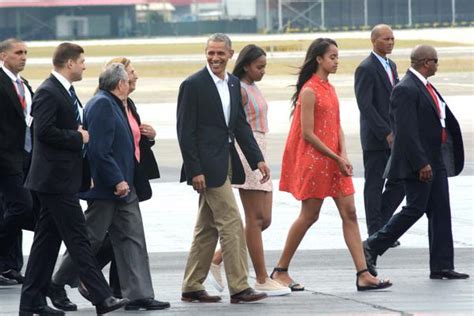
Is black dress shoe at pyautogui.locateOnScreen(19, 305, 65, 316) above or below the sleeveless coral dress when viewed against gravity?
below

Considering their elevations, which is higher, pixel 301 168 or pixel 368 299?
pixel 301 168

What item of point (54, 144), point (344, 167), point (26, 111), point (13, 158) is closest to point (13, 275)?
point (13, 158)

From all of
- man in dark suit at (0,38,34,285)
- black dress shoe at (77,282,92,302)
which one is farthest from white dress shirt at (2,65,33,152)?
black dress shoe at (77,282,92,302)

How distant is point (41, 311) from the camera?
8352mm

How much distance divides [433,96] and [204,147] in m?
2.08

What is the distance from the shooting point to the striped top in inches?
369

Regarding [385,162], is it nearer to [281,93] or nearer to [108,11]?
[281,93]

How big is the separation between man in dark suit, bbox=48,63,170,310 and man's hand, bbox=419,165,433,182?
88.2 inches

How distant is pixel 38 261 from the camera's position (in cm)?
835

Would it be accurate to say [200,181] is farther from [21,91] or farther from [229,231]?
[21,91]

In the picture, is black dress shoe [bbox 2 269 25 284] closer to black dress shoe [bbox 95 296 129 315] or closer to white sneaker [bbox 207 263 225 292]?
white sneaker [bbox 207 263 225 292]

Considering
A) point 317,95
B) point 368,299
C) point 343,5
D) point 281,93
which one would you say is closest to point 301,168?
point 317,95

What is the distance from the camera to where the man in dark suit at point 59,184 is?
8.20 meters

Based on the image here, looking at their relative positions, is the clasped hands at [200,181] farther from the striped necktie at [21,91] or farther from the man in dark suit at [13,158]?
the striped necktie at [21,91]
